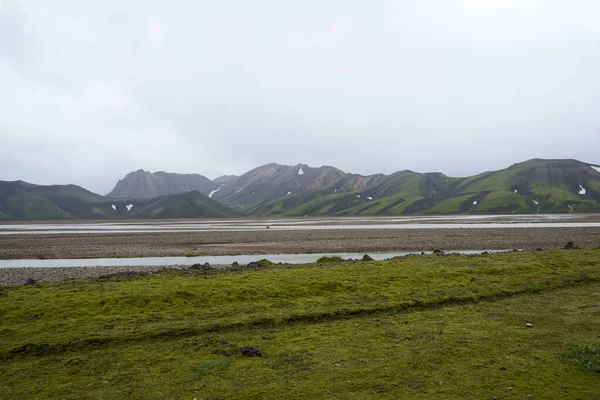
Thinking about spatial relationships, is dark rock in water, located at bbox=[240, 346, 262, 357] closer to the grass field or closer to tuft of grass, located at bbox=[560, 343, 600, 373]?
the grass field

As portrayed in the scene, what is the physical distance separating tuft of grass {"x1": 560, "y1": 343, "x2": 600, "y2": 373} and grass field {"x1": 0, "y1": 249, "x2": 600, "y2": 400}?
3 cm

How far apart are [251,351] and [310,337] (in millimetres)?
3008

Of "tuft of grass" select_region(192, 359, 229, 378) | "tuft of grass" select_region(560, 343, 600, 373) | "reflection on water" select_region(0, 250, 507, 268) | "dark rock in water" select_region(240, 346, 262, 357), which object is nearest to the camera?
"tuft of grass" select_region(560, 343, 600, 373)

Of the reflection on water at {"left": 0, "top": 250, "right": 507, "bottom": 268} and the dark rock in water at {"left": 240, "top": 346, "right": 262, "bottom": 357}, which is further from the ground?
the dark rock in water at {"left": 240, "top": 346, "right": 262, "bottom": 357}

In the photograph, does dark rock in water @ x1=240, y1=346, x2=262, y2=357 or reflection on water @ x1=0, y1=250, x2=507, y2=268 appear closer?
dark rock in water @ x1=240, y1=346, x2=262, y2=357

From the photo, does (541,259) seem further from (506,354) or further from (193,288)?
(193,288)

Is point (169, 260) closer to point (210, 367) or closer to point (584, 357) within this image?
point (210, 367)

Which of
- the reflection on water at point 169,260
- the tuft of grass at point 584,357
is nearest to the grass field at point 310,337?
the tuft of grass at point 584,357

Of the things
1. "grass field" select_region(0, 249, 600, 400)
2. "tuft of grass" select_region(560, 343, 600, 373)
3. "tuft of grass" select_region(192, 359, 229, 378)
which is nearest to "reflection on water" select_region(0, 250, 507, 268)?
"grass field" select_region(0, 249, 600, 400)

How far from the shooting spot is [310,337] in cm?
1585

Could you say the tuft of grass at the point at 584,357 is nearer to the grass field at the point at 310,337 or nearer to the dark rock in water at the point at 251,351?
the grass field at the point at 310,337

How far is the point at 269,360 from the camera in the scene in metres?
13.5

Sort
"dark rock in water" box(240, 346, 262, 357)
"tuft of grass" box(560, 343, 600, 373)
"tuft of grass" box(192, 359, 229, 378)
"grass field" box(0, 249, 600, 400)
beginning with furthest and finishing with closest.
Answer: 1. "dark rock in water" box(240, 346, 262, 357)
2. "tuft of grass" box(192, 359, 229, 378)
3. "tuft of grass" box(560, 343, 600, 373)
4. "grass field" box(0, 249, 600, 400)

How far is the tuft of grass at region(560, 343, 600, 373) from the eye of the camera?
38.0ft
